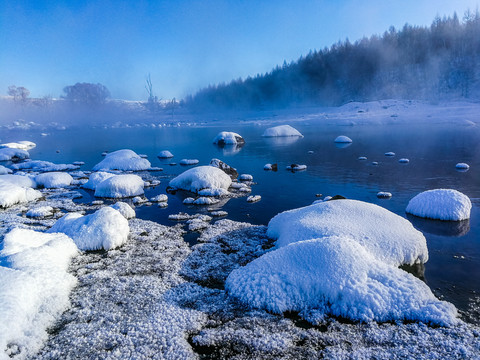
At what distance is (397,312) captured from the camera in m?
4.53

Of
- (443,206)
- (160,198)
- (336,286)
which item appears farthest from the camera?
(160,198)

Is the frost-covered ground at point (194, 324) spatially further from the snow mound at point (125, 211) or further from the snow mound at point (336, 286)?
the snow mound at point (125, 211)

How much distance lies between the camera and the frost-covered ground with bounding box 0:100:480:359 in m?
4.00

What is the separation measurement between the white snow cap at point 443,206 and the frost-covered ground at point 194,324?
4231 millimetres

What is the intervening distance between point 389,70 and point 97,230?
7774 centimetres

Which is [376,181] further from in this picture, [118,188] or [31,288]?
[31,288]

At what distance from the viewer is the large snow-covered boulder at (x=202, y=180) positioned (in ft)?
41.2

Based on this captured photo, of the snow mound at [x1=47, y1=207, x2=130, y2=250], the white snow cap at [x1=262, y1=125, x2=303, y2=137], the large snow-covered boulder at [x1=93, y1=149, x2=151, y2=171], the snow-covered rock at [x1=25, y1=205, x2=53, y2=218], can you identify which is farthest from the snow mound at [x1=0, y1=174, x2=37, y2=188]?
the white snow cap at [x1=262, y1=125, x2=303, y2=137]

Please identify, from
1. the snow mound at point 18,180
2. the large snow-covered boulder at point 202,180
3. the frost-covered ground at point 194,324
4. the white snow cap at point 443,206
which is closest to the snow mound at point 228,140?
the large snow-covered boulder at point 202,180

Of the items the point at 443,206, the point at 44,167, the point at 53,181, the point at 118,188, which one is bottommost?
the point at 443,206

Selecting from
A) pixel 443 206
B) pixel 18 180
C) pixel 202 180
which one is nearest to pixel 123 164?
pixel 18 180

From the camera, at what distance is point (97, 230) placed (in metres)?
7.41

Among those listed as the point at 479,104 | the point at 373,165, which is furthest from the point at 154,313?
the point at 479,104

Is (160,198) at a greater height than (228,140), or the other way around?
(228,140)
